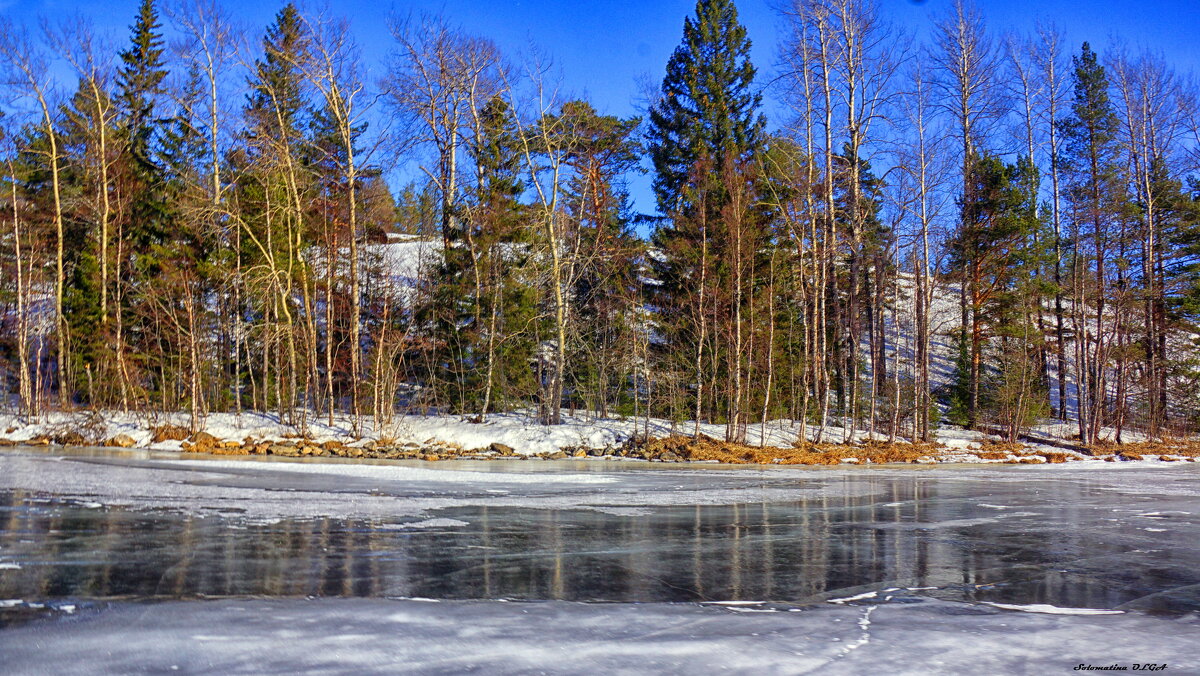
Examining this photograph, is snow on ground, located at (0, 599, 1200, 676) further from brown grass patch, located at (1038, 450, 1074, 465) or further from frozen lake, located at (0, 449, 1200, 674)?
brown grass patch, located at (1038, 450, 1074, 465)

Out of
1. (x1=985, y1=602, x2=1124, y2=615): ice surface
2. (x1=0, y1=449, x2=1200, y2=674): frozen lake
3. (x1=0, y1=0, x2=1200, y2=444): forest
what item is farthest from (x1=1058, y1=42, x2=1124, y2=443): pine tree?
(x1=985, y1=602, x2=1124, y2=615): ice surface

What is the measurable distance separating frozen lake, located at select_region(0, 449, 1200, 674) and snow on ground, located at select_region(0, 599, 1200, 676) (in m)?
0.02

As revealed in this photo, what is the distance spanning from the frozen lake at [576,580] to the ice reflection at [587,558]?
0.12 ft

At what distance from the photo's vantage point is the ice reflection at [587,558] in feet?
18.1

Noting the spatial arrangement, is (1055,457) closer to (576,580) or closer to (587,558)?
(587,558)

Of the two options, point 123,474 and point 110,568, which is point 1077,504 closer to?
point 110,568

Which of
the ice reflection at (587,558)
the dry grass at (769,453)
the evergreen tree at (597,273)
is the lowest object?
the dry grass at (769,453)

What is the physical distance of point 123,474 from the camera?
13.2 meters

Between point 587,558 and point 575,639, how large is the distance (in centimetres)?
247

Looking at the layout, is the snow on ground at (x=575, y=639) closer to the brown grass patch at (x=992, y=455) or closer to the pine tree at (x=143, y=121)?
the brown grass patch at (x=992, y=455)

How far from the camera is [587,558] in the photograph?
6.77m

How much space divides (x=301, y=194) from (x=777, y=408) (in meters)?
19.0

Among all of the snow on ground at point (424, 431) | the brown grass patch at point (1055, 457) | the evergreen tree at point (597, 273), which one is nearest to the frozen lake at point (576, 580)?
the snow on ground at point (424, 431)

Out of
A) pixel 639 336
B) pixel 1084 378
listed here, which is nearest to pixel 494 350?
pixel 639 336
